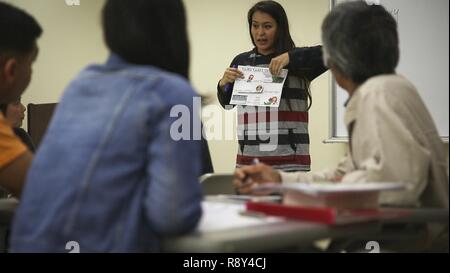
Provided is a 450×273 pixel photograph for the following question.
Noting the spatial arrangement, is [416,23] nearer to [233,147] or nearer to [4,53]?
[233,147]

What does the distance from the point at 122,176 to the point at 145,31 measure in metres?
0.29

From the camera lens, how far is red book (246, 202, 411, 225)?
0.88 m

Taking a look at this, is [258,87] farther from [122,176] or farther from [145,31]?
[122,176]

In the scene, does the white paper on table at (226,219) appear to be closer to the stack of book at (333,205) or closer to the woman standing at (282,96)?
the stack of book at (333,205)

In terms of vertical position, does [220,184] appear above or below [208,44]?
below

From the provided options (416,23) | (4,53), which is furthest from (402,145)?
(416,23)

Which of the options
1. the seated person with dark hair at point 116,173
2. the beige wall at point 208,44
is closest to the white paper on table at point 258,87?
the beige wall at point 208,44

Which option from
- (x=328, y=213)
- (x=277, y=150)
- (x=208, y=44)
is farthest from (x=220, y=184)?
(x=208, y=44)

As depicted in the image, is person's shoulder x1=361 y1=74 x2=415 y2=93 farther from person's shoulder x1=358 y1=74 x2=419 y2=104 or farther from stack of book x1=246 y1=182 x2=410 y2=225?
stack of book x1=246 y1=182 x2=410 y2=225

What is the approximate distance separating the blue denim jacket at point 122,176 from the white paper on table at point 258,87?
4.25 feet

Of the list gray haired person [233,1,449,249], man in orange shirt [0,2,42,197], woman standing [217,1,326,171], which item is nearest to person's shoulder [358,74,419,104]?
gray haired person [233,1,449,249]

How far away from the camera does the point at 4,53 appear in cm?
133

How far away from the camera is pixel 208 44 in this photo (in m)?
3.76

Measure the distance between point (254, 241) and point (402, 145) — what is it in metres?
0.48
